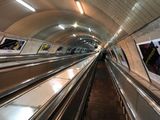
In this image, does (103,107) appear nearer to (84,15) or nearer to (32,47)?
(84,15)

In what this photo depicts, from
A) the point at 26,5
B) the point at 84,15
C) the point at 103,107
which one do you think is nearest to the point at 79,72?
the point at 103,107

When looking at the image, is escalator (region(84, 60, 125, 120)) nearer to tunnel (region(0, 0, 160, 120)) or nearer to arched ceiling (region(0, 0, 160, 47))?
tunnel (region(0, 0, 160, 120))

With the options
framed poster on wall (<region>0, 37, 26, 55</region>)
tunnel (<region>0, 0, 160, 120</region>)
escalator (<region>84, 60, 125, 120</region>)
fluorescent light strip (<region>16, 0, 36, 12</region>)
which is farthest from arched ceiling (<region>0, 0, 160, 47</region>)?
escalator (<region>84, 60, 125, 120</region>)

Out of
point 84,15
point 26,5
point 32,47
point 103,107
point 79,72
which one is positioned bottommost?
point 103,107

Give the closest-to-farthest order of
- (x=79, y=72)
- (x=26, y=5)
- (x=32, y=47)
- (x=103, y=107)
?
(x=103, y=107)
(x=79, y=72)
(x=26, y=5)
(x=32, y=47)

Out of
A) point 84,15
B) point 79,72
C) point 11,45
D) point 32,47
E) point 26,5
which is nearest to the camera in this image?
point 79,72

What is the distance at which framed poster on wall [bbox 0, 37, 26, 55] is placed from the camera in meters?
12.9

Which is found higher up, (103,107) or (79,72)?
(79,72)

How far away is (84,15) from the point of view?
10273mm

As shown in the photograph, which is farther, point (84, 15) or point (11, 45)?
point (11, 45)

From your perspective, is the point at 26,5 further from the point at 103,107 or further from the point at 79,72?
the point at 103,107

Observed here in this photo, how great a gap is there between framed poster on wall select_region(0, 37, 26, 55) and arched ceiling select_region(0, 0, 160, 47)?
0.50 m

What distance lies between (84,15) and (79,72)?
10.6ft

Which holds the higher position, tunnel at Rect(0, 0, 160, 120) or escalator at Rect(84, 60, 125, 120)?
tunnel at Rect(0, 0, 160, 120)
